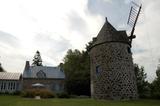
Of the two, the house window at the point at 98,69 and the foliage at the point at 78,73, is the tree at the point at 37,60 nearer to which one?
the foliage at the point at 78,73

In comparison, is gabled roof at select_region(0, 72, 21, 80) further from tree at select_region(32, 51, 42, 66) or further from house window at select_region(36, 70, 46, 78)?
tree at select_region(32, 51, 42, 66)

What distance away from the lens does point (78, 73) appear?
134 ft

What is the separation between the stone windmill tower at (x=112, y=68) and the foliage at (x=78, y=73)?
552 inches

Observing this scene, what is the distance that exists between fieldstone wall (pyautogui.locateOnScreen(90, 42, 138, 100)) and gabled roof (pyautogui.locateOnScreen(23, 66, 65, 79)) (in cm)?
1879

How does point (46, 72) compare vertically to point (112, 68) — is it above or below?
above

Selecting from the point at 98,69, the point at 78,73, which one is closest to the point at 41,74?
the point at 78,73

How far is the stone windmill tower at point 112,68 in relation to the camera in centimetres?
2272

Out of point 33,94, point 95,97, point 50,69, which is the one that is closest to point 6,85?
point 50,69

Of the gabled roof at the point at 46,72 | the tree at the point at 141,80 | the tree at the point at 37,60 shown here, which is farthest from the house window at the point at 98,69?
the tree at the point at 37,60

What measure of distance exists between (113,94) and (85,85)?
55.2 ft

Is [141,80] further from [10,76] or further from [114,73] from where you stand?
[10,76]

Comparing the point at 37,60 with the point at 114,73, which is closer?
the point at 114,73

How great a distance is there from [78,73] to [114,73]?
18.6 metres

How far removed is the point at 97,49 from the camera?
25.0 m
